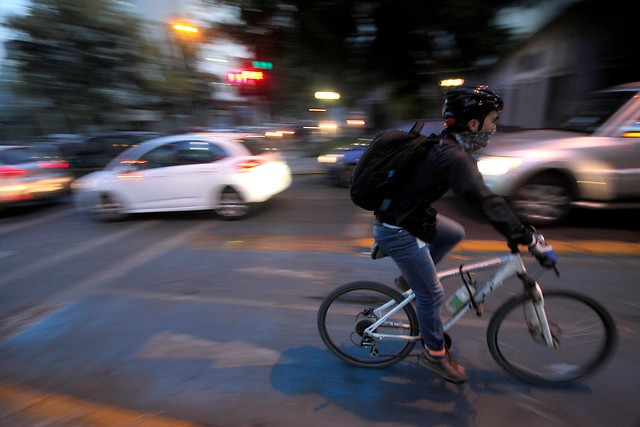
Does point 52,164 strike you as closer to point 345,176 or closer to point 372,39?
point 345,176

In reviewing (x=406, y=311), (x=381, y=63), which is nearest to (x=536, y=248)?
(x=406, y=311)

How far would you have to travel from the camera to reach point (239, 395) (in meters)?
2.60

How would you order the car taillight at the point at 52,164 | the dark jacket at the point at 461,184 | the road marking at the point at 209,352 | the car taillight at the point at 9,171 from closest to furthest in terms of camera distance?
the dark jacket at the point at 461,184 → the road marking at the point at 209,352 → the car taillight at the point at 9,171 → the car taillight at the point at 52,164

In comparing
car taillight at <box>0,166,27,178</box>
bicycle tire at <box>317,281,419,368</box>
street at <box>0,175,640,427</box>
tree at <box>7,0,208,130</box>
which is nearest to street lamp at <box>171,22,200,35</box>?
tree at <box>7,0,208,130</box>

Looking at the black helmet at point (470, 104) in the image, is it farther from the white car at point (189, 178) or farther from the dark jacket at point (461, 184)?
the white car at point (189, 178)

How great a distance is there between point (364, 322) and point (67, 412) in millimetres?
1978

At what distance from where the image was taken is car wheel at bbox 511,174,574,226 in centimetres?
549

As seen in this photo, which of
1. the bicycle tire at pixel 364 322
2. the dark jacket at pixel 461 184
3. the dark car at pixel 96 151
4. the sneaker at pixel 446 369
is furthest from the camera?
the dark car at pixel 96 151

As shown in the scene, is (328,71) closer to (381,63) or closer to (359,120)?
(381,63)

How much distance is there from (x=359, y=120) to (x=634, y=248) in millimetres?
12488

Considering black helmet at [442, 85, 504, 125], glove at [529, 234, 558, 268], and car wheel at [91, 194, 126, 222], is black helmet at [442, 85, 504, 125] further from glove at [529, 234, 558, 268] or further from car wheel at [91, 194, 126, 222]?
car wheel at [91, 194, 126, 222]

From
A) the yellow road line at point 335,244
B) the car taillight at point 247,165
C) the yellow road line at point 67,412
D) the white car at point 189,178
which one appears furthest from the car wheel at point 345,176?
the yellow road line at point 67,412

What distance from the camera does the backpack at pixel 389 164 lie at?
7.04 feet

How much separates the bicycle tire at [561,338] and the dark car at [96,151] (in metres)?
12.6
